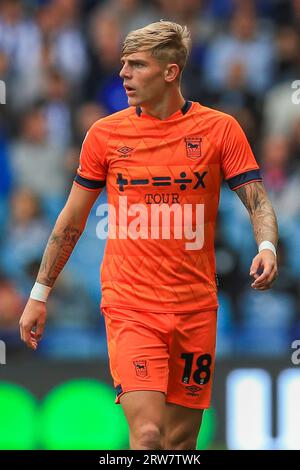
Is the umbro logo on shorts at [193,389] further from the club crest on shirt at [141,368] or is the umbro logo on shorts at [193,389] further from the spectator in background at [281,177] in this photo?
the spectator in background at [281,177]

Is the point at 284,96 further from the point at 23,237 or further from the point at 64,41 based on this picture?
the point at 23,237

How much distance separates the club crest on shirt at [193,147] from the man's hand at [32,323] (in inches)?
45.3

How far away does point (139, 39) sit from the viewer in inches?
258

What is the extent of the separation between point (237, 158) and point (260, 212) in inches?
12.7

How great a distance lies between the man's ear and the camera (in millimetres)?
6641

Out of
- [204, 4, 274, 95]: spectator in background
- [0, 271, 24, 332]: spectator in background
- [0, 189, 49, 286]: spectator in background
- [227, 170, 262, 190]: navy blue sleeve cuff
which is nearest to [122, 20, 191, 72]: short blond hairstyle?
[227, 170, 262, 190]: navy blue sleeve cuff

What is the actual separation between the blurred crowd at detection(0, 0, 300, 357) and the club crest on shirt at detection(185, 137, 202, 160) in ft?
13.1

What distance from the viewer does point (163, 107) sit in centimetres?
670

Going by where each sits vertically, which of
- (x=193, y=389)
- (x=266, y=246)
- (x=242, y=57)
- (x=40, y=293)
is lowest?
(x=193, y=389)

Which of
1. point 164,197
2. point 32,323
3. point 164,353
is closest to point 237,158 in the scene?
point 164,197

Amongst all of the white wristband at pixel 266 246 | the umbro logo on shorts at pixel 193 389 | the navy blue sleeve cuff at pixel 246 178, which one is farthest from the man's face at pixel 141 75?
the umbro logo on shorts at pixel 193 389

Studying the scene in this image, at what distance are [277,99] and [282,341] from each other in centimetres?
283

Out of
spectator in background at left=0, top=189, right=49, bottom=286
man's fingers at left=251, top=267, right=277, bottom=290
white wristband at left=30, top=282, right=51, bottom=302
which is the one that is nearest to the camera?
man's fingers at left=251, top=267, right=277, bottom=290

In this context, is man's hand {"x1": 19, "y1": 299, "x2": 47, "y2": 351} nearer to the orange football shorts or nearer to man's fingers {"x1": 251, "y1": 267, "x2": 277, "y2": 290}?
the orange football shorts
